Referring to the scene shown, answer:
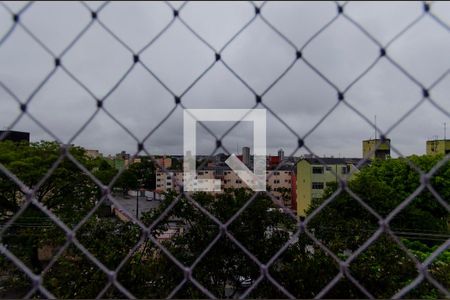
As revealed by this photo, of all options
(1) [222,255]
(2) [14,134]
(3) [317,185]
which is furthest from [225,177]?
(3) [317,185]

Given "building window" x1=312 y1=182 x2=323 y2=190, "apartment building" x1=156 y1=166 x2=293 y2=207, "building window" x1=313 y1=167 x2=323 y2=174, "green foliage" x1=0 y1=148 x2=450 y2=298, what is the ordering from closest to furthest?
"apartment building" x1=156 y1=166 x2=293 y2=207, "green foliage" x1=0 y1=148 x2=450 y2=298, "building window" x1=313 y1=167 x2=323 y2=174, "building window" x1=312 y1=182 x2=323 y2=190

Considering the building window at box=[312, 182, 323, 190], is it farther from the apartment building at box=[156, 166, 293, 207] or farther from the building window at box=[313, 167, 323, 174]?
the apartment building at box=[156, 166, 293, 207]

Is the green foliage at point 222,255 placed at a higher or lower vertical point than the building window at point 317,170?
lower

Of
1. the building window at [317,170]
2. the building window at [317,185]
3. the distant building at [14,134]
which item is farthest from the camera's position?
the building window at [317,185]

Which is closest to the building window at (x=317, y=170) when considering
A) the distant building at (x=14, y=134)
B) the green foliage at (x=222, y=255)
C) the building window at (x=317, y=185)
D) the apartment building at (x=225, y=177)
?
the building window at (x=317, y=185)

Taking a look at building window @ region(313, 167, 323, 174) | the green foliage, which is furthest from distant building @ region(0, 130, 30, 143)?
building window @ region(313, 167, 323, 174)

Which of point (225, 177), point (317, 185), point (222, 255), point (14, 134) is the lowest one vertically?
point (222, 255)

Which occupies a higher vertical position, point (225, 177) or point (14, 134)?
point (14, 134)

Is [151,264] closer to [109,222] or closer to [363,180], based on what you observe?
[109,222]

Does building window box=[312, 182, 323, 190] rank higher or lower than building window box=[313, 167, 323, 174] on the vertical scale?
lower

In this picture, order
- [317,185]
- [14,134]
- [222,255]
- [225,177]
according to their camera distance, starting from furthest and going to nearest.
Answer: [317,185] < [222,255] < [225,177] < [14,134]

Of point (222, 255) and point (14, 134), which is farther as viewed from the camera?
point (222, 255)

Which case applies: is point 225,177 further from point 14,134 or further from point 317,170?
point 317,170

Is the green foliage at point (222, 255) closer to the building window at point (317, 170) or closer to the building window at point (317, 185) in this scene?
the building window at point (317, 170)
